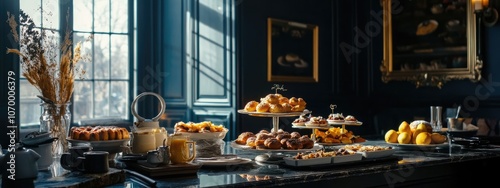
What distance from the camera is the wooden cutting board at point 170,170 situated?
2.28 meters

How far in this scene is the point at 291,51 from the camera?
5.93 meters

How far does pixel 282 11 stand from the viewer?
5.81 meters

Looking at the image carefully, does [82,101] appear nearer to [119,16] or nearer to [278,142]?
[119,16]

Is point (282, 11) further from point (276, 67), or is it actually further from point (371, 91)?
point (371, 91)

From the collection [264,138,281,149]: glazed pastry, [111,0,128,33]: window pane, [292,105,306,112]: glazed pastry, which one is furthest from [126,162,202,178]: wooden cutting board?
[111,0,128,33]: window pane

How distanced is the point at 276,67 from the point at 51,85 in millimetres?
3187

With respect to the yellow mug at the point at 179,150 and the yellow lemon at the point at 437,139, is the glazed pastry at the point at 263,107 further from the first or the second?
the yellow lemon at the point at 437,139

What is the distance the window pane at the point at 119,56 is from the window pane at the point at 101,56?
0.07m

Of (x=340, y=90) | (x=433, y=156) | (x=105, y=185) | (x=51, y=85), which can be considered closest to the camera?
(x=105, y=185)

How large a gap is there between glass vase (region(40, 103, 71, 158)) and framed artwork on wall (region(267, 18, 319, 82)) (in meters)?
3.03

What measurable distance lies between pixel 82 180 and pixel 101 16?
152 inches

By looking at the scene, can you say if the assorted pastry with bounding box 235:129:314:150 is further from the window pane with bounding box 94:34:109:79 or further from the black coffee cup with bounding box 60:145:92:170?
the window pane with bounding box 94:34:109:79

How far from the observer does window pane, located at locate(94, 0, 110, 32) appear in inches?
219

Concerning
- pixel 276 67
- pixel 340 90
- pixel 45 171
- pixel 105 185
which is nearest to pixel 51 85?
pixel 45 171
